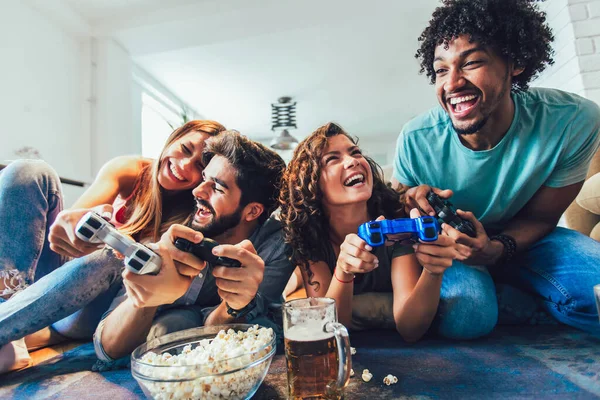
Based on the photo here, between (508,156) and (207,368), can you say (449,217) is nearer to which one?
(508,156)

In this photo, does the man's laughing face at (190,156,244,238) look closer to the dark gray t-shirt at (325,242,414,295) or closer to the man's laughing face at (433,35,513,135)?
the dark gray t-shirt at (325,242,414,295)

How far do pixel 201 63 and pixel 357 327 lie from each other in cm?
335

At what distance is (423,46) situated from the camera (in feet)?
4.71

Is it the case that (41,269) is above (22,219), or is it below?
below

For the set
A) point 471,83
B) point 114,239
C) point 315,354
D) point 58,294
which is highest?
point 471,83

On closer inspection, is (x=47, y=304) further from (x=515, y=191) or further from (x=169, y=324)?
(x=515, y=191)

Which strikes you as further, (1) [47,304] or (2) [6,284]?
(2) [6,284]

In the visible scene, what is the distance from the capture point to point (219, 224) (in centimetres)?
112

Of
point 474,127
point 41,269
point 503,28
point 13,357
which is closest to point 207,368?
point 13,357

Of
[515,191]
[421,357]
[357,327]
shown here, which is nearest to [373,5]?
[515,191]

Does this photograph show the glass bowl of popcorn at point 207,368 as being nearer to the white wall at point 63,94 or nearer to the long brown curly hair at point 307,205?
the long brown curly hair at point 307,205

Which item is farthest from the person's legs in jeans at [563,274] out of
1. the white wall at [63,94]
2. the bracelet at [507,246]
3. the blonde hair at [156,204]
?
the white wall at [63,94]

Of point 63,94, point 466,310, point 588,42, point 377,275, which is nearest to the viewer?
point 466,310

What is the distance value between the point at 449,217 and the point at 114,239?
2.76 ft
